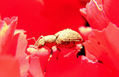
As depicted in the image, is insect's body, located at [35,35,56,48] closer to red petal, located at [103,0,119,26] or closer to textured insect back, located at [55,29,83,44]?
textured insect back, located at [55,29,83,44]

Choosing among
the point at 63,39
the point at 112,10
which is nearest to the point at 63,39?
the point at 63,39

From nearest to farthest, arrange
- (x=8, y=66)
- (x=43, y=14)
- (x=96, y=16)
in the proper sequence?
(x=8, y=66) < (x=96, y=16) < (x=43, y=14)

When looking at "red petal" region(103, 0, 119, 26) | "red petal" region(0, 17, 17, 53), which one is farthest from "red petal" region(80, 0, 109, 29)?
"red petal" region(0, 17, 17, 53)

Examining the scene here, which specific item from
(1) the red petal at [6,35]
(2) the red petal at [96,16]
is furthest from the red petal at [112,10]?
(1) the red petal at [6,35]

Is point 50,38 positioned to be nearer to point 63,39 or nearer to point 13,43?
point 63,39

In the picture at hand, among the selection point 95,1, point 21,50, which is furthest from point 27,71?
point 95,1

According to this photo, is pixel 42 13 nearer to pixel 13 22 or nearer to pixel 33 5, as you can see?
pixel 33 5

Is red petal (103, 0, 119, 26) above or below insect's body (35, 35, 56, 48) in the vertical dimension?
below

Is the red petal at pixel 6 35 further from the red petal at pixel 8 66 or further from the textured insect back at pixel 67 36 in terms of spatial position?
the textured insect back at pixel 67 36
